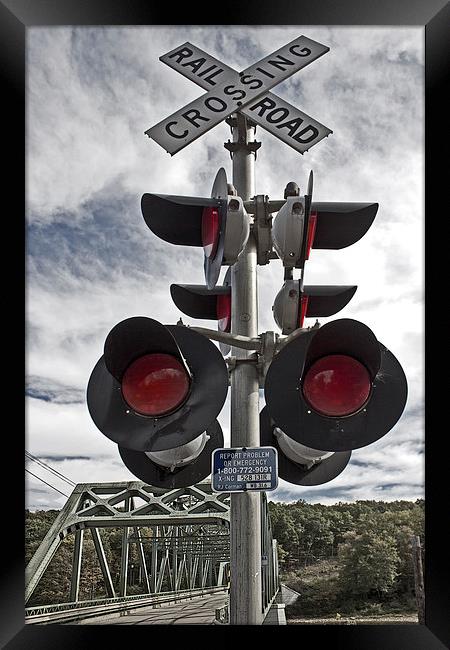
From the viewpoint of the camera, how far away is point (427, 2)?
2025 millimetres

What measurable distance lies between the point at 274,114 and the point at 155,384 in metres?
1.53

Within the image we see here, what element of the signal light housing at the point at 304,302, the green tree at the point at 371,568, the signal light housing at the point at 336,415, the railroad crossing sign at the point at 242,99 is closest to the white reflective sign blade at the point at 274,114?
the railroad crossing sign at the point at 242,99

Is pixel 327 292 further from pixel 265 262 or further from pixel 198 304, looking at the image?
pixel 198 304

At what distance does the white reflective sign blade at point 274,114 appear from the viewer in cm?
298

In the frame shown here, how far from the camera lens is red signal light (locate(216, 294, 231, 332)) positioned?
3692 mm

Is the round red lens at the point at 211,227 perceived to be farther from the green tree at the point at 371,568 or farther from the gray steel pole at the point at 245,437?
the green tree at the point at 371,568

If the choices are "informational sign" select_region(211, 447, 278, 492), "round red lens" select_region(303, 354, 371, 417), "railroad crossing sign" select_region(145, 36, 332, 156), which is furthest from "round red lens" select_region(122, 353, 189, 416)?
"railroad crossing sign" select_region(145, 36, 332, 156)

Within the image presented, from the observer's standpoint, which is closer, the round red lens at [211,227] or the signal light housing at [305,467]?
the round red lens at [211,227]

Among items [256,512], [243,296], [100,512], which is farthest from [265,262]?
[100,512]

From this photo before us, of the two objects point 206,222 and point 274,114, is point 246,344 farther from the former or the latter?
point 274,114

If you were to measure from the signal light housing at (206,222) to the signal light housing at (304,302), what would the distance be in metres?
0.59

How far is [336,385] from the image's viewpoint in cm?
202

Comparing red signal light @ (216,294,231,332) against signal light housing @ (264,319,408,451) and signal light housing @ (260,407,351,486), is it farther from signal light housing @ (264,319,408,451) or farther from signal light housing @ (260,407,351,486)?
signal light housing @ (264,319,408,451)

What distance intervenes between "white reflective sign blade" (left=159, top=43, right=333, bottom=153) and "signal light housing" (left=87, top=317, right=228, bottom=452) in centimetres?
123
